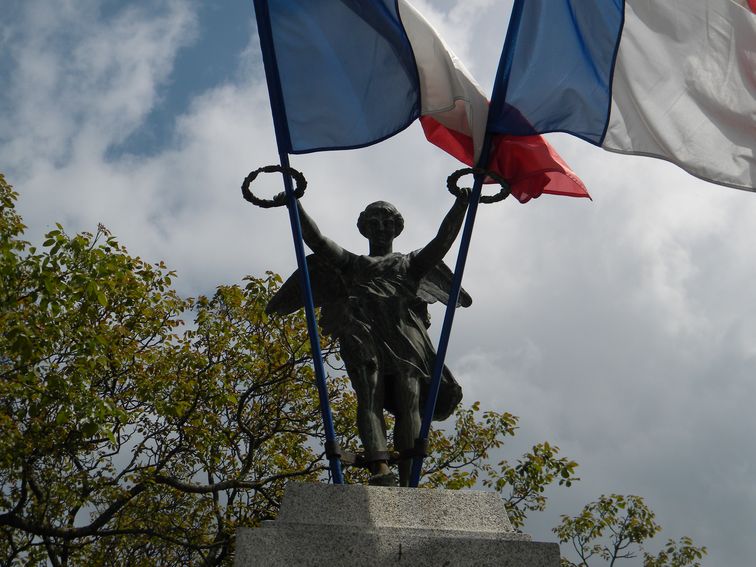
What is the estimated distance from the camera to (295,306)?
6895mm

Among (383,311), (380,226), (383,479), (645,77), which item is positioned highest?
(645,77)

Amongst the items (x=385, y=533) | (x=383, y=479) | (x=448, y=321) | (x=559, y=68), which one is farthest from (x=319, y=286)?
(x=559, y=68)

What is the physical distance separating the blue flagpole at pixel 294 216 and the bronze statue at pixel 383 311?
22 centimetres

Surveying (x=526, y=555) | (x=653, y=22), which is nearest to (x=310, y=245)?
(x=526, y=555)

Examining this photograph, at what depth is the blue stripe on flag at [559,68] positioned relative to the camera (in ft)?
22.2

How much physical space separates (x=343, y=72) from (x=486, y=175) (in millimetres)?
1469

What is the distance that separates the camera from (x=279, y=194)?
21.4 feet

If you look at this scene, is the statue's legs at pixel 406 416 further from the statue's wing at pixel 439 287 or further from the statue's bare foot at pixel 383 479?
the statue's wing at pixel 439 287

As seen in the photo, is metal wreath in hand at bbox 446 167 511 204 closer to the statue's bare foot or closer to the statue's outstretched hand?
the statue's outstretched hand

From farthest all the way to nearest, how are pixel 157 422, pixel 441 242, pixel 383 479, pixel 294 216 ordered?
pixel 157 422 → pixel 441 242 → pixel 294 216 → pixel 383 479

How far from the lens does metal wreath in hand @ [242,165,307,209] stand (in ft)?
20.9

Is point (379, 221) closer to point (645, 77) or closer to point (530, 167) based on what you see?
point (530, 167)

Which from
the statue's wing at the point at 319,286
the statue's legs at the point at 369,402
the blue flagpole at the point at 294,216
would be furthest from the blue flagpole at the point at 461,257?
the statue's wing at the point at 319,286

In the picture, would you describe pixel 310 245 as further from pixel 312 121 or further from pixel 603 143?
pixel 603 143
